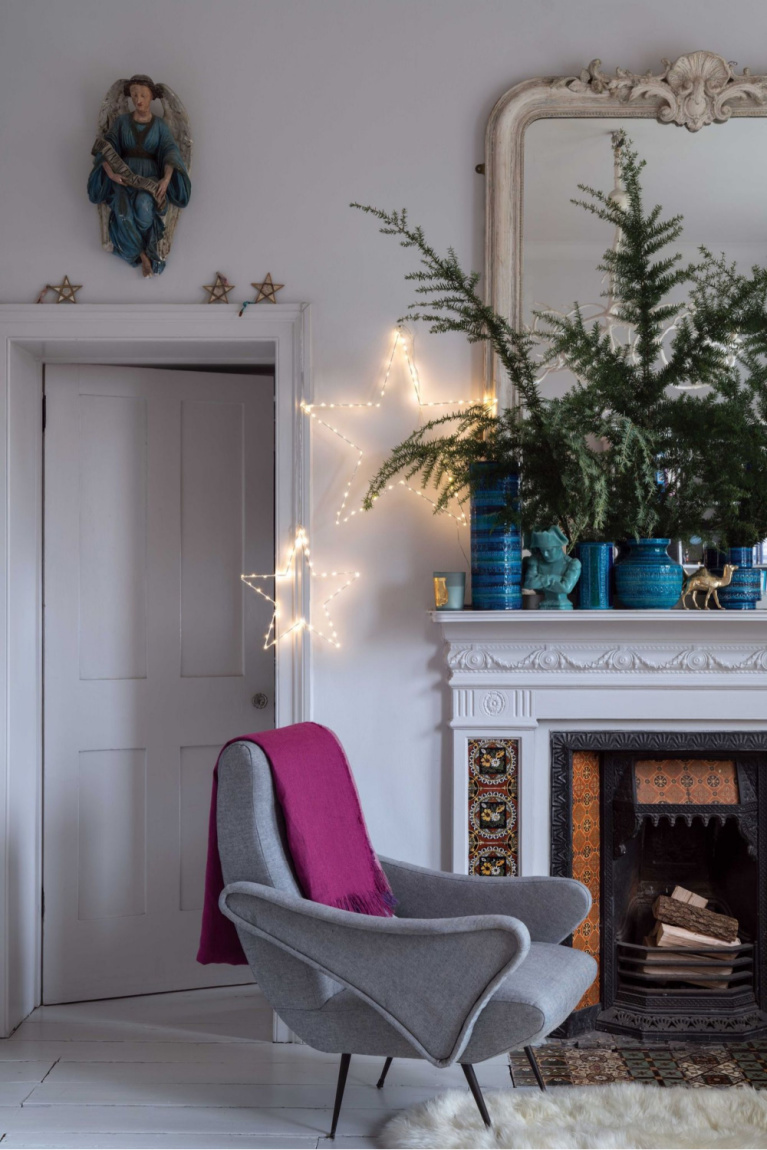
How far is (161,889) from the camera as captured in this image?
3.33 meters

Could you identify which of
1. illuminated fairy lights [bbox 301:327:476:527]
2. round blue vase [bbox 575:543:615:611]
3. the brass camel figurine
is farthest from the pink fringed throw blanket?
the brass camel figurine

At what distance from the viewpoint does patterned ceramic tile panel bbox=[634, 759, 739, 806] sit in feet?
9.62

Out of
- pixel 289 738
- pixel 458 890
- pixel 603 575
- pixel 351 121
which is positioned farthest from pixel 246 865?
pixel 351 121

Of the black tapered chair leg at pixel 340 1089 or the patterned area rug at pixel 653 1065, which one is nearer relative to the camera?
the black tapered chair leg at pixel 340 1089

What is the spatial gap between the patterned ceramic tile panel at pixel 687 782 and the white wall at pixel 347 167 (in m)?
0.59

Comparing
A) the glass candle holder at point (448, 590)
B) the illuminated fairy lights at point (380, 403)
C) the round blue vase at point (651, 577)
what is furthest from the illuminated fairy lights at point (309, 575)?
the round blue vase at point (651, 577)

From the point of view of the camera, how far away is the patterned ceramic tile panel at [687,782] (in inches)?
115

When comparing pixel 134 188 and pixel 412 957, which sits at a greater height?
pixel 134 188

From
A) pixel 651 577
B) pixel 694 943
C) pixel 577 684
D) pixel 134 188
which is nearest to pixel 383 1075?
pixel 694 943

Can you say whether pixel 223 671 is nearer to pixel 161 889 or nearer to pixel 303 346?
pixel 161 889

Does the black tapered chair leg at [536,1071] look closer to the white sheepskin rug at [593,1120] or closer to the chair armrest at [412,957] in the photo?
the white sheepskin rug at [593,1120]

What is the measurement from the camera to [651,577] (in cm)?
275

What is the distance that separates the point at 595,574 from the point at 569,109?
53.5 inches

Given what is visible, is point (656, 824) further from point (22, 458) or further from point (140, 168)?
point (140, 168)
